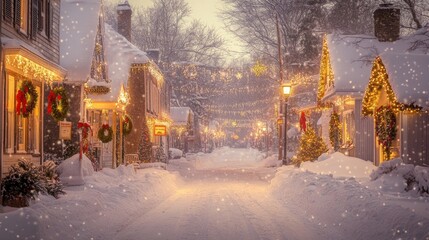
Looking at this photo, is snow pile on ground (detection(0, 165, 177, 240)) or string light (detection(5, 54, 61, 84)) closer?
snow pile on ground (detection(0, 165, 177, 240))

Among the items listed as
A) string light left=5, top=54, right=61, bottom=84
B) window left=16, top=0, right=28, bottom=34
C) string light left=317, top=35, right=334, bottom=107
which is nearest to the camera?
string light left=5, top=54, right=61, bottom=84

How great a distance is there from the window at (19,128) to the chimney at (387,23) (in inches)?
698

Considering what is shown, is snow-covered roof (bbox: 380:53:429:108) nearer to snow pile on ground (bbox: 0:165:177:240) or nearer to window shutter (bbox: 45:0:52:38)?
snow pile on ground (bbox: 0:165:177:240)

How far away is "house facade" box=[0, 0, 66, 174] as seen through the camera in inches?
578

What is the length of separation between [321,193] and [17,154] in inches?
347

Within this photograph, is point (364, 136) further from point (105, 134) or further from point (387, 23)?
point (105, 134)

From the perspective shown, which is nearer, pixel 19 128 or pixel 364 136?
pixel 19 128

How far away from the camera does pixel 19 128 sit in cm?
1730

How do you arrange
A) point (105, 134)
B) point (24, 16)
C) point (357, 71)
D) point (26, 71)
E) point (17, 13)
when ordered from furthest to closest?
point (357, 71) < point (105, 134) < point (24, 16) < point (17, 13) < point (26, 71)

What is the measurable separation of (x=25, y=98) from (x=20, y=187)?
129 inches

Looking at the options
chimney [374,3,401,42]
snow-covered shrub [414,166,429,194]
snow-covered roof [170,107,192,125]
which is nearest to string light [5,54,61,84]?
snow-covered shrub [414,166,429,194]

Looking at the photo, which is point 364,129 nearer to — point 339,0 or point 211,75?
point 339,0

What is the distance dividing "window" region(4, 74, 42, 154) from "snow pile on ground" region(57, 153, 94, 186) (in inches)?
46.9

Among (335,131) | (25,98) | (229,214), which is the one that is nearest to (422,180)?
(229,214)
